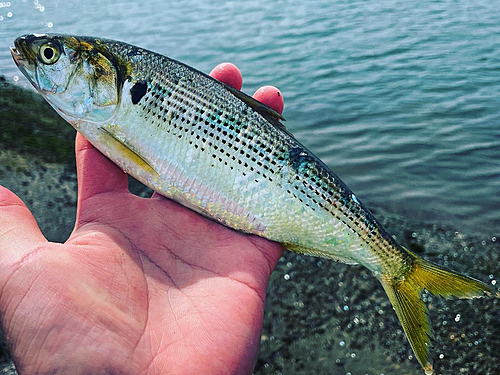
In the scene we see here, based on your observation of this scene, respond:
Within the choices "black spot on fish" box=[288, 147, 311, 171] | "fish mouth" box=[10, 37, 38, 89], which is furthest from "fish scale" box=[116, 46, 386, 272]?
"fish mouth" box=[10, 37, 38, 89]

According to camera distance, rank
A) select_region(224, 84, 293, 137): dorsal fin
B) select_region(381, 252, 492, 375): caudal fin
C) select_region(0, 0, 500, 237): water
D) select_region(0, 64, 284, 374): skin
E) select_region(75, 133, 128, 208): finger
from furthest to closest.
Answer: select_region(0, 0, 500, 237): water < select_region(224, 84, 293, 137): dorsal fin < select_region(75, 133, 128, 208): finger < select_region(381, 252, 492, 375): caudal fin < select_region(0, 64, 284, 374): skin

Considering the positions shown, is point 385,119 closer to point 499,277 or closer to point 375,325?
point 499,277

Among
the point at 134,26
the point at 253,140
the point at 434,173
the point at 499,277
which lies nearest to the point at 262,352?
the point at 253,140

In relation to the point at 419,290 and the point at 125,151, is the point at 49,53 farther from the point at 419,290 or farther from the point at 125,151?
the point at 419,290

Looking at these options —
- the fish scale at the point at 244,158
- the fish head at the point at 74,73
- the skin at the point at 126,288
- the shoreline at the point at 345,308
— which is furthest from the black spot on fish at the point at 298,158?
the shoreline at the point at 345,308

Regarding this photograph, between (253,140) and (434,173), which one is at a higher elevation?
(253,140)

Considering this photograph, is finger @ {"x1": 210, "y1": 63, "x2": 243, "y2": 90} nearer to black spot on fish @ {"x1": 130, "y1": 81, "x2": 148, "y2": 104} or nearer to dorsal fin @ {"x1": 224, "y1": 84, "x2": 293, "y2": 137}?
dorsal fin @ {"x1": 224, "y1": 84, "x2": 293, "y2": 137}

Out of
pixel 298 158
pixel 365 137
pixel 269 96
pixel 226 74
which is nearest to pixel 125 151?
pixel 298 158
